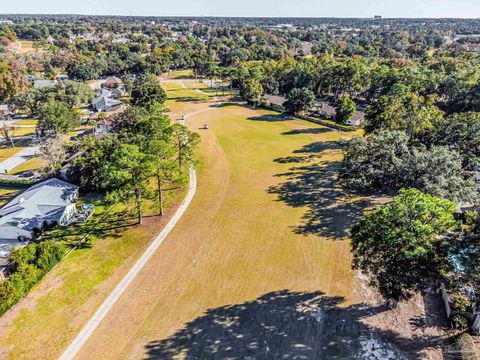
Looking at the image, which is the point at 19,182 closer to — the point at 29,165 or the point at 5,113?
the point at 29,165

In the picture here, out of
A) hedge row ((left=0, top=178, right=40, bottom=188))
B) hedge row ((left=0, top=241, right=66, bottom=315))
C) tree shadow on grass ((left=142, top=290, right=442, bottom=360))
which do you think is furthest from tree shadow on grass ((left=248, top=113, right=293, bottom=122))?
tree shadow on grass ((left=142, top=290, right=442, bottom=360))

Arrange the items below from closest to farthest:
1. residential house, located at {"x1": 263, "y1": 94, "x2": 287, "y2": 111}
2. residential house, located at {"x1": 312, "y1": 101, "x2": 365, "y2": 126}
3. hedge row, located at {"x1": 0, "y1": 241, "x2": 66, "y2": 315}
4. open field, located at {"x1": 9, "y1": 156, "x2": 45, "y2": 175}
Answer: hedge row, located at {"x1": 0, "y1": 241, "x2": 66, "y2": 315} → open field, located at {"x1": 9, "y1": 156, "x2": 45, "y2": 175} → residential house, located at {"x1": 312, "y1": 101, "x2": 365, "y2": 126} → residential house, located at {"x1": 263, "y1": 94, "x2": 287, "y2": 111}

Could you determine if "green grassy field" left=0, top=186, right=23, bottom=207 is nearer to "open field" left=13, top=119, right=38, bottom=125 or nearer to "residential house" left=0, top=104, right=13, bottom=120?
"open field" left=13, top=119, right=38, bottom=125

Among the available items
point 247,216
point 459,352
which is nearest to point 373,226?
point 459,352

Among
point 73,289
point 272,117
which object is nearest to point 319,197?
point 73,289

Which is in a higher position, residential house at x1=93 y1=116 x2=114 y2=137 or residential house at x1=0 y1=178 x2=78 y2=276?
residential house at x1=93 y1=116 x2=114 y2=137

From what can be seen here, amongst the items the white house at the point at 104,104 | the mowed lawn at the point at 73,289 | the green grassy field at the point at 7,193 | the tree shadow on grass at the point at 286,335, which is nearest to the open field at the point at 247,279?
the tree shadow on grass at the point at 286,335
